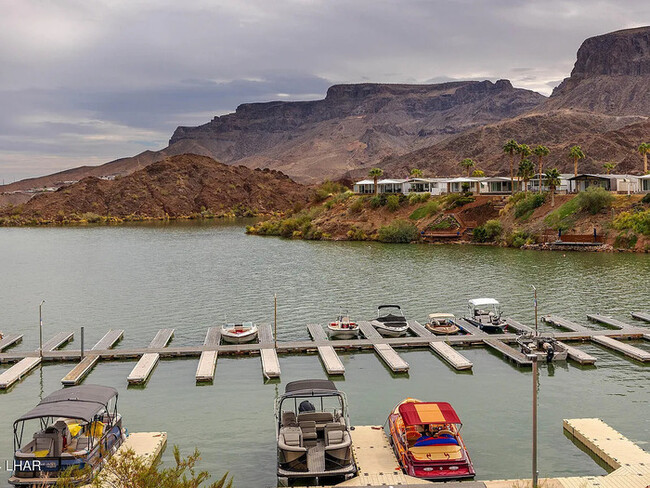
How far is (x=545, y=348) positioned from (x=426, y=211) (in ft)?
244

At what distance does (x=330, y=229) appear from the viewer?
115 m

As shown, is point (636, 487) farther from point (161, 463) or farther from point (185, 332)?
point (185, 332)

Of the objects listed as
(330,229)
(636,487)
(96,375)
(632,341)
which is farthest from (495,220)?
(636,487)

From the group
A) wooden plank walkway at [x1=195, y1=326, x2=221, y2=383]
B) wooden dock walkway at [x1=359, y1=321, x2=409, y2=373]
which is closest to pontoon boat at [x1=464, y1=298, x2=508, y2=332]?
wooden dock walkway at [x1=359, y1=321, x2=409, y2=373]

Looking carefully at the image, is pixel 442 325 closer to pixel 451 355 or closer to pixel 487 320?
pixel 487 320

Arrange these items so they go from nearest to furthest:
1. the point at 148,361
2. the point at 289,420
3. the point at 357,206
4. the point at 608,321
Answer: the point at 289,420 < the point at 148,361 < the point at 608,321 < the point at 357,206

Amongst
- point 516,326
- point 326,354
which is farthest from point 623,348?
point 326,354

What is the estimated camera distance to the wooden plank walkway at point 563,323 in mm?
40853

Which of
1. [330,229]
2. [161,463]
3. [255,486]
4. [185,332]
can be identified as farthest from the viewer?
[330,229]

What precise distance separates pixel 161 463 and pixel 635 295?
42059 millimetres

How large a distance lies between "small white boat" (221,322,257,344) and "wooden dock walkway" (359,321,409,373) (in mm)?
6661

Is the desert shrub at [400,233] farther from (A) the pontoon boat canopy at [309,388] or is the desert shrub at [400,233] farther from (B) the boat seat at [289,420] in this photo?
(B) the boat seat at [289,420]

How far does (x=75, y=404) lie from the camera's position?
21.6m

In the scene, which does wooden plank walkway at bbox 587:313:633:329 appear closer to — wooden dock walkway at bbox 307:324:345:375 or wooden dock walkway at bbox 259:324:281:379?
wooden dock walkway at bbox 307:324:345:375
